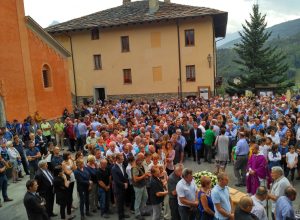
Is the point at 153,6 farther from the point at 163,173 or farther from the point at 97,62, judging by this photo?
the point at 163,173

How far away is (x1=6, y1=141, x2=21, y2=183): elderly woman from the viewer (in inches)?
436

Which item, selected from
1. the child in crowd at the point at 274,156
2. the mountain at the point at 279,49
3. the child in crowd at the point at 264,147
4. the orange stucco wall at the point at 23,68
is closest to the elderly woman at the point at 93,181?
the child in crowd at the point at 264,147

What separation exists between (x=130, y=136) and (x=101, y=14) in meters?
22.9

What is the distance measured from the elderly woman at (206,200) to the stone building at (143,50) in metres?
22.4

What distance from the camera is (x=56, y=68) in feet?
72.0

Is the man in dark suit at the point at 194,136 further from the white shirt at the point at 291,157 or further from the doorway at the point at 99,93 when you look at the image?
the doorway at the point at 99,93

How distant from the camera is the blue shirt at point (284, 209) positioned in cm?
557

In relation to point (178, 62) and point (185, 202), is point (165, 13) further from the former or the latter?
point (185, 202)

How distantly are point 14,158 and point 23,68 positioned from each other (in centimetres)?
925

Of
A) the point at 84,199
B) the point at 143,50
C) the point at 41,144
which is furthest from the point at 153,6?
the point at 84,199

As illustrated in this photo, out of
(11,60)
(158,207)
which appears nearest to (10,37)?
(11,60)

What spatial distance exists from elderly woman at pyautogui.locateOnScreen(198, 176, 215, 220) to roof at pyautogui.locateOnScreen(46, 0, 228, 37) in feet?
73.4

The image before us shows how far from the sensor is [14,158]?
11125mm

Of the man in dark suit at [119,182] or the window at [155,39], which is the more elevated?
the window at [155,39]
